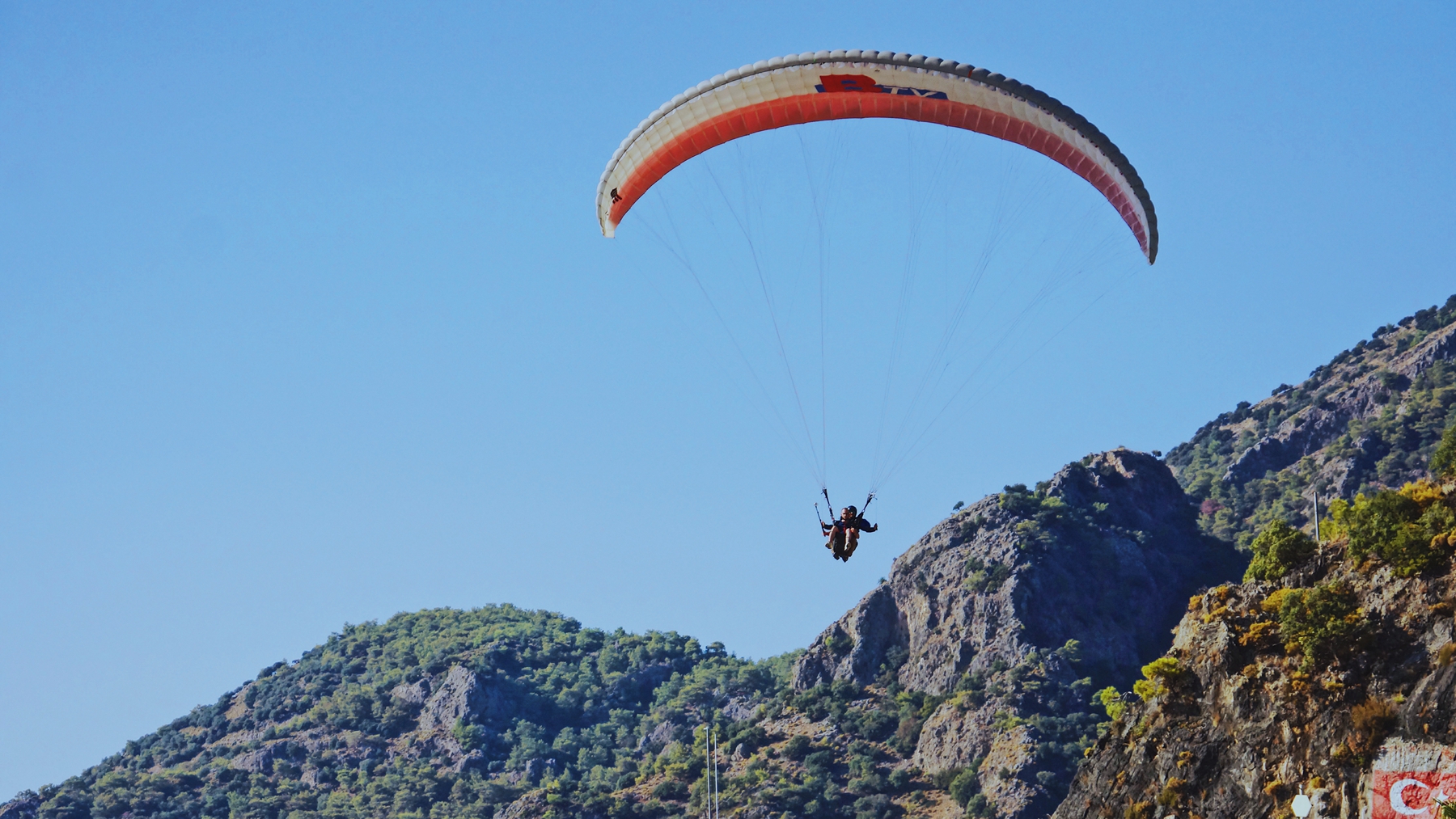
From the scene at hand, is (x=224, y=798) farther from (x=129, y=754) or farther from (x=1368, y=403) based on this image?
(x=1368, y=403)

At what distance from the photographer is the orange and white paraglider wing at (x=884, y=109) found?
48406 millimetres

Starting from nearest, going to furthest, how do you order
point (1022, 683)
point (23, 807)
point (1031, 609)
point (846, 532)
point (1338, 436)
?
point (846, 532), point (1022, 683), point (1031, 609), point (1338, 436), point (23, 807)

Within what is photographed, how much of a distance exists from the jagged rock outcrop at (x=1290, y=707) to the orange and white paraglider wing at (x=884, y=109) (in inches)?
496

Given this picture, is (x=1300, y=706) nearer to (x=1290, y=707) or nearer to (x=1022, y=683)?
(x=1290, y=707)

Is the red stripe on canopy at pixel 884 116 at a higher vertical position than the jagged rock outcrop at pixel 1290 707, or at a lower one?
higher

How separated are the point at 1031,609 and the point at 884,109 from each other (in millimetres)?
70481

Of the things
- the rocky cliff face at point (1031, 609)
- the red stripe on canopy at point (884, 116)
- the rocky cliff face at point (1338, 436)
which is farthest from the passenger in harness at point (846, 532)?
the rocky cliff face at point (1338, 436)

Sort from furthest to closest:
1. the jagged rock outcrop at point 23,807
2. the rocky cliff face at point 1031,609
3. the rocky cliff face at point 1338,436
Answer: the jagged rock outcrop at point 23,807
the rocky cliff face at point 1338,436
the rocky cliff face at point 1031,609

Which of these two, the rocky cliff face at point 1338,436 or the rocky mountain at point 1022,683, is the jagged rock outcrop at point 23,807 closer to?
the rocky mountain at point 1022,683

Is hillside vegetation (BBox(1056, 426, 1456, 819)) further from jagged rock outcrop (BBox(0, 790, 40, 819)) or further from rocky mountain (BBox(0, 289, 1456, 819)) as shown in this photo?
jagged rock outcrop (BBox(0, 790, 40, 819))

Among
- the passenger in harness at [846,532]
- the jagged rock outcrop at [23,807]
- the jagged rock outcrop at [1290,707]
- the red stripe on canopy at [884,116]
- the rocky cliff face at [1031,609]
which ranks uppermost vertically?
the jagged rock outcrop at [23,807]

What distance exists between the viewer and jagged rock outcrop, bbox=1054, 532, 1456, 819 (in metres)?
48.8

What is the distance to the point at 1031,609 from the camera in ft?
379

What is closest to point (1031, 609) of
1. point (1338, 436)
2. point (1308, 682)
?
point (1338, 436)
